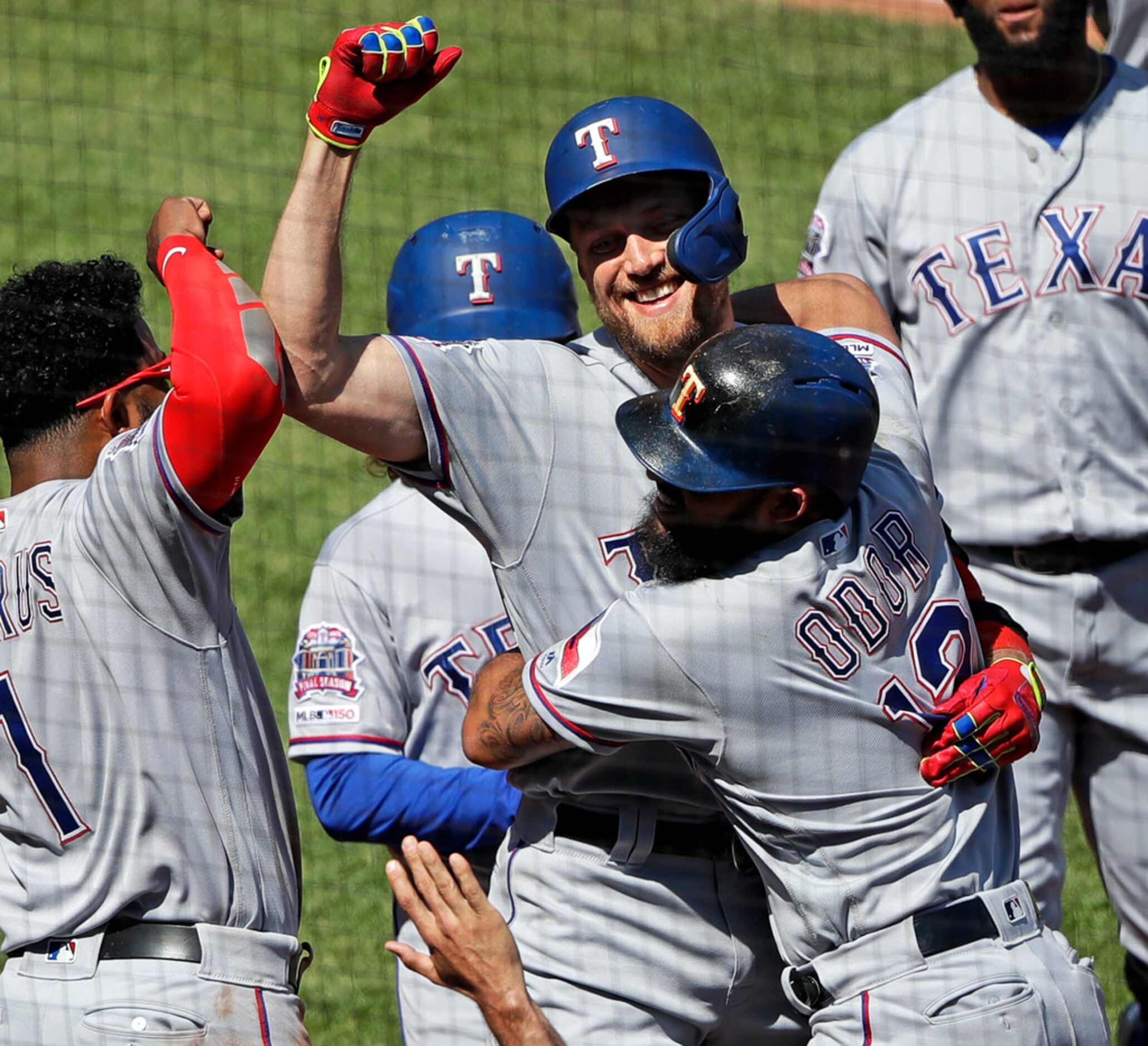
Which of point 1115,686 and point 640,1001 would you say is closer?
point 640,1001

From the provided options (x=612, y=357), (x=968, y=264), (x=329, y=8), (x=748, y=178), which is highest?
(x=329, y=8)

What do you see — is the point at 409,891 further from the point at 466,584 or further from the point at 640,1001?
the point at 466,584

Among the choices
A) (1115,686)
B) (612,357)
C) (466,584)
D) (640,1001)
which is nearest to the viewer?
(640,1001)

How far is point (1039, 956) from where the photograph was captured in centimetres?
300

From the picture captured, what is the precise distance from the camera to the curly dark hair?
321cm

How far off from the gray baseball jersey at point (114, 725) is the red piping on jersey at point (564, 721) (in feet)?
1.76

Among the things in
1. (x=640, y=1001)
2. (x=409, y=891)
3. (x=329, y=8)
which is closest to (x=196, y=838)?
(x=409, y=891)

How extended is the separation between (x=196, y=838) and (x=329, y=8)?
8.74 meters

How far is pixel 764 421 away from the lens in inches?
114

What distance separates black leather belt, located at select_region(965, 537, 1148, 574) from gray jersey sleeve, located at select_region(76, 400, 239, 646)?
6.83ft

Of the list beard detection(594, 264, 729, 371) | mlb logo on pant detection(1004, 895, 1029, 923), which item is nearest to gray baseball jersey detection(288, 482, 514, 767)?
beard detection(594, 264, 729, 371)

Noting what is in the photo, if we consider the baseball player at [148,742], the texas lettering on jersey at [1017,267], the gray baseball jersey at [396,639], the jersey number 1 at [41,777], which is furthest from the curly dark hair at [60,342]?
the texas lettering on jersey at [1017,267]

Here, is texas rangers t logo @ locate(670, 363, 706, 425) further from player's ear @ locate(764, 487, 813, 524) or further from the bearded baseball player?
the bearded baseball player

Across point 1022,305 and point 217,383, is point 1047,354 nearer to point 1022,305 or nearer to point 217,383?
point 1022,305
